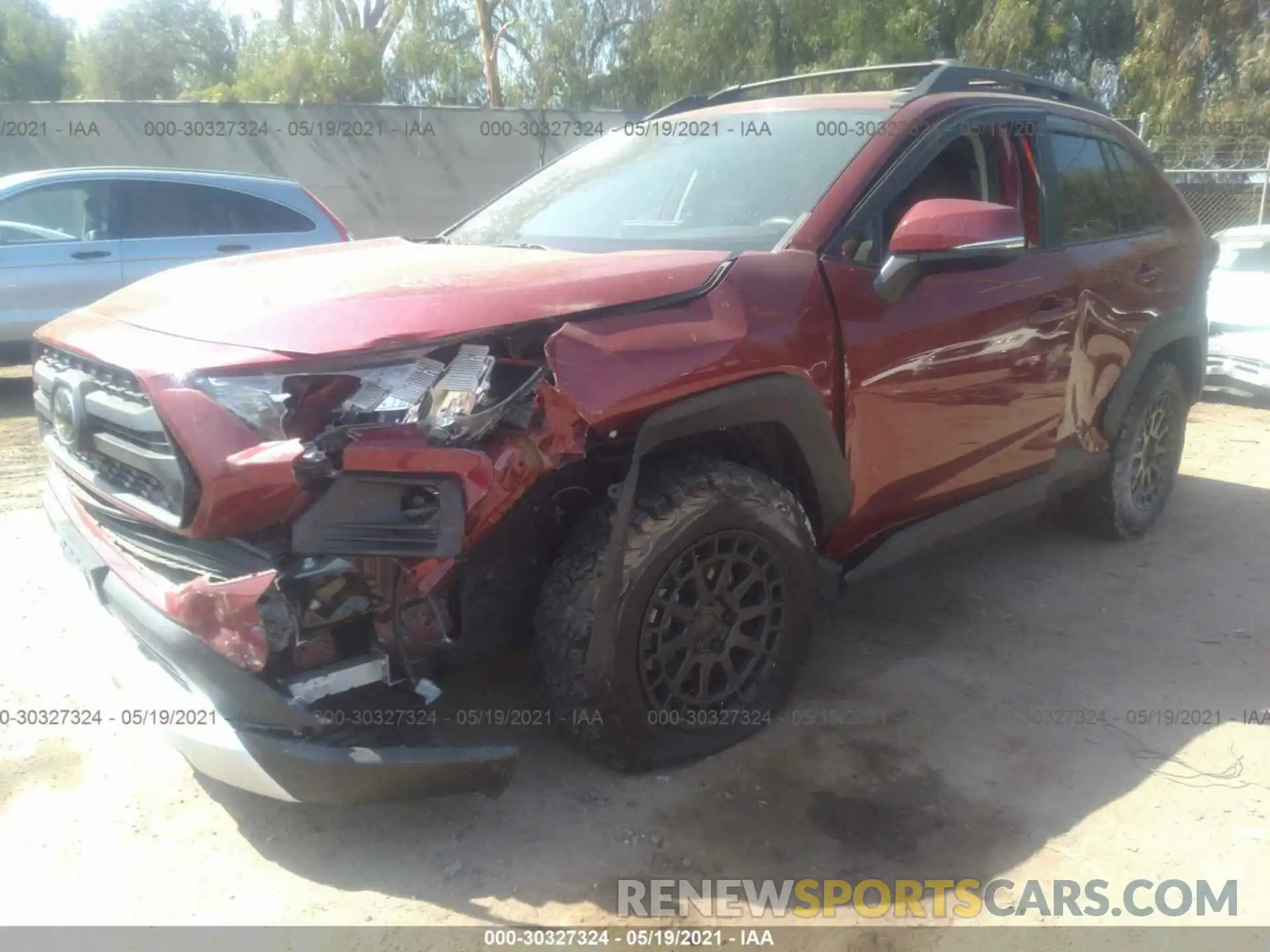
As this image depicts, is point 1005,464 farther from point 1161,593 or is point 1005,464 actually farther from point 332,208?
point 332,208

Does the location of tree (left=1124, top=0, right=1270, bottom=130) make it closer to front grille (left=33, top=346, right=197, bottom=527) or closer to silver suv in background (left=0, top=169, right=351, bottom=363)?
silver suv in background (left=0, top=169, right=351, bottom=363)

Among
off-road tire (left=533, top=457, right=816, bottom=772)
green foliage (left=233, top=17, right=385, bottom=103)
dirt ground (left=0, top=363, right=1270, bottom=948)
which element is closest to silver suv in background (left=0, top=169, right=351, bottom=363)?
dirt ground (left=0, top=363, right=1270, bottom=948)

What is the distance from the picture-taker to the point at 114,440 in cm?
250

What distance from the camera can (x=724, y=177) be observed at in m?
3.50

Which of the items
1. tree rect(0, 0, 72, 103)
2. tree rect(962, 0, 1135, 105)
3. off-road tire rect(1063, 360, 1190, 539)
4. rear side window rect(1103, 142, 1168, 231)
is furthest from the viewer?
tree rect(0, 0, 72, 103)

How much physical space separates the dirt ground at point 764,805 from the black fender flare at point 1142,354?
910 millimetres

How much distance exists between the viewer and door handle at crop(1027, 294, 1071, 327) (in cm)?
372

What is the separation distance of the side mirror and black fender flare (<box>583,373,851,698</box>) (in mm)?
478

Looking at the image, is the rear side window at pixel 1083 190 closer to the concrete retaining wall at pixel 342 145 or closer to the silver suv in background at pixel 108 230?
the silver suv in background at pixel 108 230

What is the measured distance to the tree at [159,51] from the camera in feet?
100

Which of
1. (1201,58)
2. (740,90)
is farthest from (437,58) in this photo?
(740,90)

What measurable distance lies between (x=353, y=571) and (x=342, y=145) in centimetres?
1523

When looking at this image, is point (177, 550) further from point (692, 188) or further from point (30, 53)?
point (30, 53)

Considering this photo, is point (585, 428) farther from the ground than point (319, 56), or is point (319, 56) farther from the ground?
point (319, 56)
